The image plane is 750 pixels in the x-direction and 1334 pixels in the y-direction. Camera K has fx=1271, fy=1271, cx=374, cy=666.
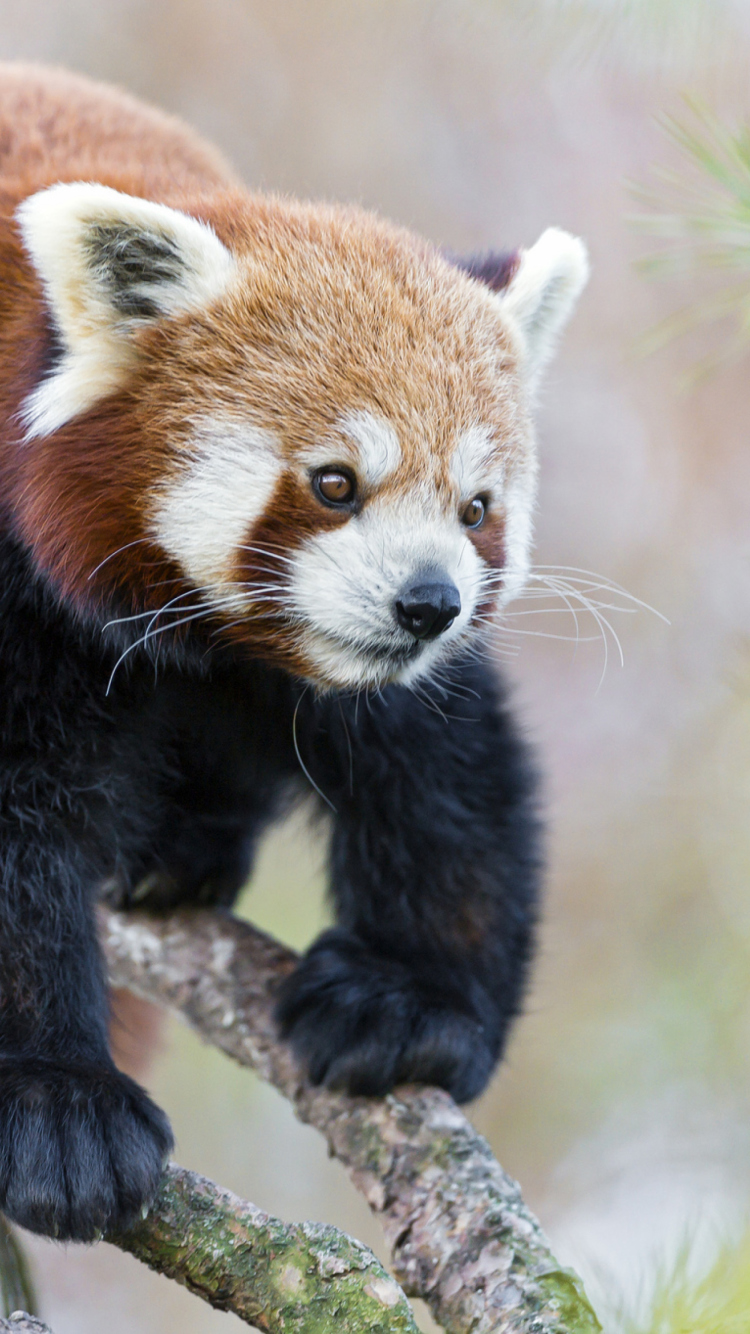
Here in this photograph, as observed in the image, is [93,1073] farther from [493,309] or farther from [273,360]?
[493,309]

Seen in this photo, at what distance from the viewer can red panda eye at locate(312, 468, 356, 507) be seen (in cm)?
186

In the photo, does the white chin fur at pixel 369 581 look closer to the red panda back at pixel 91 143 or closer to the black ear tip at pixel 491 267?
the black ear tip at pixel 491 267

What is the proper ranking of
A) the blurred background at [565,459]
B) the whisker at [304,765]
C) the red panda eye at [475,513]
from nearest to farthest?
the red panda eye at [475,513], the whisker at [304,765], the blurred background at [565,459]

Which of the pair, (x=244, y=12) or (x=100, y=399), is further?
(x=244, y=12)

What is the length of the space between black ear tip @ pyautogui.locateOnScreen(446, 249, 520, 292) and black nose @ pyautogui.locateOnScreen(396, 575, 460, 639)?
703 mm

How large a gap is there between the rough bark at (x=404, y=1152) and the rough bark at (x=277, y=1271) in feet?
0.86

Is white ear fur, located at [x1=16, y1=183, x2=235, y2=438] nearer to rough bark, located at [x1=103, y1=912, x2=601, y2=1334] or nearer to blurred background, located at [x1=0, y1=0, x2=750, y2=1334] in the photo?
rough bark, located at [x1=103, y1=912, x2=601, y2=1334]

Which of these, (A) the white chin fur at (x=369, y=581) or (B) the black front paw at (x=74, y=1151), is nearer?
(B) the black front paw at (x=74, y=1151)

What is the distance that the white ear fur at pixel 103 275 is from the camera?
1.87 metres

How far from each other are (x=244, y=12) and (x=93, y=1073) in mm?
4947

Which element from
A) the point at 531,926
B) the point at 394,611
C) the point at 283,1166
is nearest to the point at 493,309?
the point at 394,611

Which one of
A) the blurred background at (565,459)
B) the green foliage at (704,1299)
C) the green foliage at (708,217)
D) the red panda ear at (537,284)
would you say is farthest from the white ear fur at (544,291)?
the blurred background at (565,459)

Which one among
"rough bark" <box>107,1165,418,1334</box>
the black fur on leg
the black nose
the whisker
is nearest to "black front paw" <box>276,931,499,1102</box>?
the black fur on leg

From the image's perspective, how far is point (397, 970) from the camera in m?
2.46
